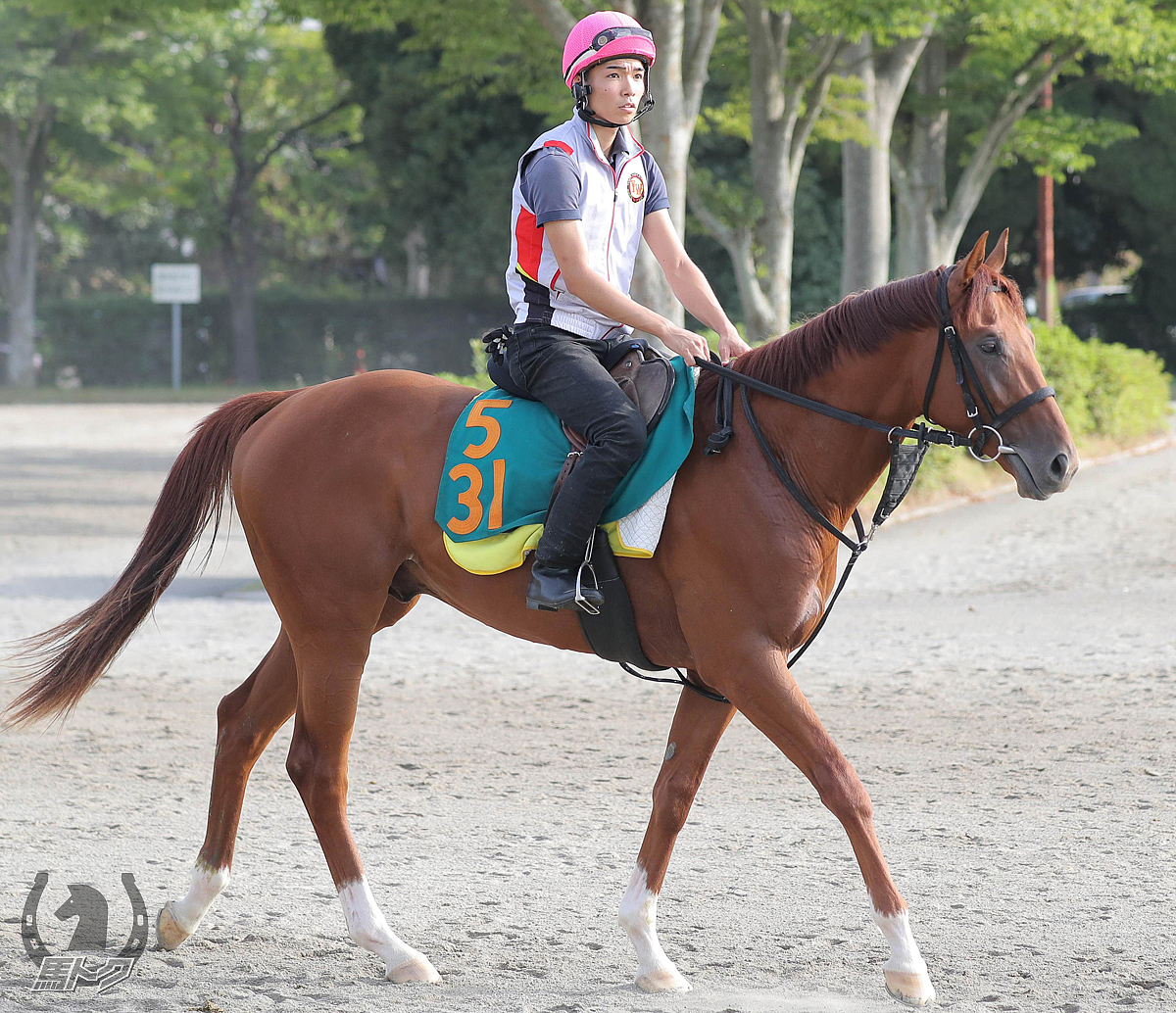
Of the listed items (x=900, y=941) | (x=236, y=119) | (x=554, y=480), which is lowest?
(x=900, y=941)

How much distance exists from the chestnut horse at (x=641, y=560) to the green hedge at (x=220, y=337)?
3323 centimetres

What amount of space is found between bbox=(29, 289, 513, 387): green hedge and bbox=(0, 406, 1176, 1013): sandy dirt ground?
28661 mm

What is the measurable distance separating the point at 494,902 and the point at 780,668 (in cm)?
141

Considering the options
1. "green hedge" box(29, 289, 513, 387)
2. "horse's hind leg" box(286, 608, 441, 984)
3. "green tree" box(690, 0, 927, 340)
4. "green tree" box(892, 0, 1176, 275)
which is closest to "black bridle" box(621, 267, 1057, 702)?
"horse's hind leg" box(286, 608, 441, 984)

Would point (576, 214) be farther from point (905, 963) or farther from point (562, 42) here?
point (562, 42)

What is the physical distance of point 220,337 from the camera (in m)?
38.8

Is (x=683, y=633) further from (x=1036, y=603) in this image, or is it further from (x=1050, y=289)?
(x=1050, y=289)

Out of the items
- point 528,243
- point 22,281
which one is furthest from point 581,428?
point 22,281

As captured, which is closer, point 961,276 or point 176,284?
point 961,276

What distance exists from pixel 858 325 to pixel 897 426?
30 centimetres

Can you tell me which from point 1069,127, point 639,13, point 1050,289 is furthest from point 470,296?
point 639,13

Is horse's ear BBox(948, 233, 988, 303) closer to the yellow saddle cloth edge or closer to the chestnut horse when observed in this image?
the chestnut horse

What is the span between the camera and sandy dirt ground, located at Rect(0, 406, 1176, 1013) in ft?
11.9

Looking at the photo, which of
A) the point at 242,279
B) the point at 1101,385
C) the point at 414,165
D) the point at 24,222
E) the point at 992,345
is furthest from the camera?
the point at 242,279
